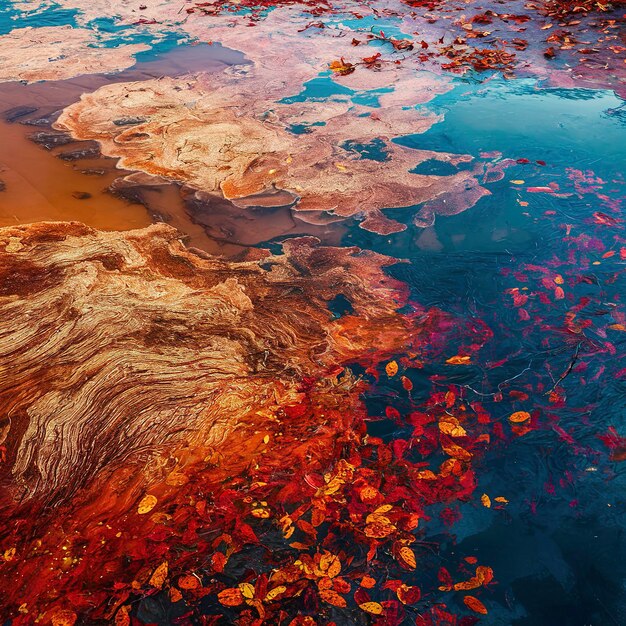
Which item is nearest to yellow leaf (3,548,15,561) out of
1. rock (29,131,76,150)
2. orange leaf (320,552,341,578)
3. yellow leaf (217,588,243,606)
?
yellow leaf (217,588,243,606)

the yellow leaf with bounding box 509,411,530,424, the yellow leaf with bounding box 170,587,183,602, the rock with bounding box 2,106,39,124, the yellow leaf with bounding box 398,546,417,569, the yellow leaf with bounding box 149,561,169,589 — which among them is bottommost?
the yellow leaf with bounding box 398,546,417,569

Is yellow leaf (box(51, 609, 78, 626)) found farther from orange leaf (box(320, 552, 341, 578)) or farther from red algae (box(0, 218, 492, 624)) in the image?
orange leaf (box(320, 552, 341, 578))

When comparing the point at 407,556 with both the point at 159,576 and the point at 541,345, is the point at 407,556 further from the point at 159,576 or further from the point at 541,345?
the point at 541,345

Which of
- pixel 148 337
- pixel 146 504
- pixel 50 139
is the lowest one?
pixel 146 504

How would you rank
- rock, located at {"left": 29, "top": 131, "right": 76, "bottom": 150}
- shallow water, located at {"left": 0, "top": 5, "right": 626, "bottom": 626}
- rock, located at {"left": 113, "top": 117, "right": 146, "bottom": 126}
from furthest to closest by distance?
rock, located at {"left": 113, "top": 117, "right": 146, "bottom": 126}, rock, located at {"left": 29, "top": 131, "right": 76, "bottom": 150}, shallow water, located at {"left": 0, "top": 5, "right": 626, "bottom": 626}

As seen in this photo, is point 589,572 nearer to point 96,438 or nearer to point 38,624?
point 38,624

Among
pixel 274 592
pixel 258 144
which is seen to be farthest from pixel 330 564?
pixel 258 144
